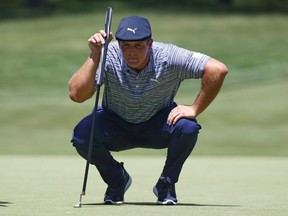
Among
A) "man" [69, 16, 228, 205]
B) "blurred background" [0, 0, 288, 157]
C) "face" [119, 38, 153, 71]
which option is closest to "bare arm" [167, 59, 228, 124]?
"man" [69, 16, 228, 205]

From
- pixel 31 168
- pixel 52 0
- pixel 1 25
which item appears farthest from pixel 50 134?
pixel 52 0

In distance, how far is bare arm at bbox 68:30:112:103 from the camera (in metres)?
6.23

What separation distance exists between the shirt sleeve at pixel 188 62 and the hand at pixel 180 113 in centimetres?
20

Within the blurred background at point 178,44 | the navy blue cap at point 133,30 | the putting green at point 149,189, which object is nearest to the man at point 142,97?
the navy blue cap at point 133,30

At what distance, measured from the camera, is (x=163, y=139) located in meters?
6.62

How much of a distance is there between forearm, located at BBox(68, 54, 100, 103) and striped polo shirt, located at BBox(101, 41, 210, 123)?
0.08 metres

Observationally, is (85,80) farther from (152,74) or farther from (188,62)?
(188,62)

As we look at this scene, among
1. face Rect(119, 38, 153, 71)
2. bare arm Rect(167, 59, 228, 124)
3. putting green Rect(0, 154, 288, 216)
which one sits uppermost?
face Rect(119, 38, 153, 71)

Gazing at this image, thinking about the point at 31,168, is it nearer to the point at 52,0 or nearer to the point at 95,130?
the point at 95,130

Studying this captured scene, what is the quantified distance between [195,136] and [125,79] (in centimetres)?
52

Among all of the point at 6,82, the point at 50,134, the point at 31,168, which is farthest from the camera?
the point at 6,82

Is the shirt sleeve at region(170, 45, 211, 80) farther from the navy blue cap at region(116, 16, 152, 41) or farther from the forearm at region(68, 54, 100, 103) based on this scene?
the forearm at region(68, 54, 100, 103)

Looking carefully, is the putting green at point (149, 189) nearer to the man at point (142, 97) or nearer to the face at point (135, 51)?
the man at point (142, 97)

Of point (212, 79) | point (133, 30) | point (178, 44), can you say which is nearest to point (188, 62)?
point (212, 79)
